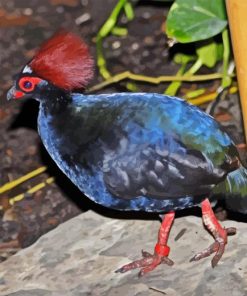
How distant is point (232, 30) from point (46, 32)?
6.93 ft

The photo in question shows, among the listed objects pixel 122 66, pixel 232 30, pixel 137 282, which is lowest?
pixel 137 282

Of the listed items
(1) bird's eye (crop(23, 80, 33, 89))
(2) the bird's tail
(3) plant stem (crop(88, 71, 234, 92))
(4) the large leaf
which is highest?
(1) bird's eye (crop(23, 80, 33, 89))

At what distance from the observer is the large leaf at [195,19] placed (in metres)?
4.23

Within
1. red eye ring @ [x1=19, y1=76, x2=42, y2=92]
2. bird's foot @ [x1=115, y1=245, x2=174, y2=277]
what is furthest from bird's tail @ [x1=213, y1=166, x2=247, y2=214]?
red eye ring @ [x1=19, y1=76, x2=42, y2=92]

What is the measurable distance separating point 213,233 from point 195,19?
1058mm

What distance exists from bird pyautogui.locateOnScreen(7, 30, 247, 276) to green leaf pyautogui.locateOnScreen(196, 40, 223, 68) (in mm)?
1329

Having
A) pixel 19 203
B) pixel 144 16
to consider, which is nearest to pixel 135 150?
pixel 19 203

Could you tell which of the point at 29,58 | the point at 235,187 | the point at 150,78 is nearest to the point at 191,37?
the point at 150,78

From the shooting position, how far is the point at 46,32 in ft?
17.4

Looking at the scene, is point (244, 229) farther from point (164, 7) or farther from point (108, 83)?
point (164, 7)

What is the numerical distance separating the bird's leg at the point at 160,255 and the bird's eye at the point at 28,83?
2.25 feet

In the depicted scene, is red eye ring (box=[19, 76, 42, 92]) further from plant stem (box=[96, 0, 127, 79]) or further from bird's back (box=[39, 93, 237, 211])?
plant stem (box=[96, 0, 127, 79])

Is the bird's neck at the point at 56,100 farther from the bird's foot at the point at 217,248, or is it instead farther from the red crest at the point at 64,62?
the bird's foot at the point at 217,248

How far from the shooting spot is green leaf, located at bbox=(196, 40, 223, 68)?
15.8ft
